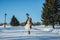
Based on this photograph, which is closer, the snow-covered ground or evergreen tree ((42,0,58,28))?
the snow-covered ground

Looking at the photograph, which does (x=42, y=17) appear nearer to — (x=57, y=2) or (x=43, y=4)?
(x=43, y=4)

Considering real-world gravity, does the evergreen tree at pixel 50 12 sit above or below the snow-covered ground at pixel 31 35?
above

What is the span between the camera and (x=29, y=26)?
2144 cm

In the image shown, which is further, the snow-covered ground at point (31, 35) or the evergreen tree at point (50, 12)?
the evergreen tree at point (50, 12)

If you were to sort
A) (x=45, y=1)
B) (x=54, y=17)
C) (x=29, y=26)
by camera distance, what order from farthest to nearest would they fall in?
(x=45, y=1)
(x=54, y=17)
(x=29, y=26)

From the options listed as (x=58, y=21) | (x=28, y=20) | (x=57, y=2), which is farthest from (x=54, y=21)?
(x=28, y=20)

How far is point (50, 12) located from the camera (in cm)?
4572

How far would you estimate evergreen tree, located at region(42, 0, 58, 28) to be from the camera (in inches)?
1770

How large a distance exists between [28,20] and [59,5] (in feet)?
81.9

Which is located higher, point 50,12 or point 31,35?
point 50,12

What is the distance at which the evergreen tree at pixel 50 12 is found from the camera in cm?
4497

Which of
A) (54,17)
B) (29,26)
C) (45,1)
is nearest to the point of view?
(29,26)

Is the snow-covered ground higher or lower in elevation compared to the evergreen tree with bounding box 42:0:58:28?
lower

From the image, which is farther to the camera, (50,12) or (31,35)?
(50,12)
